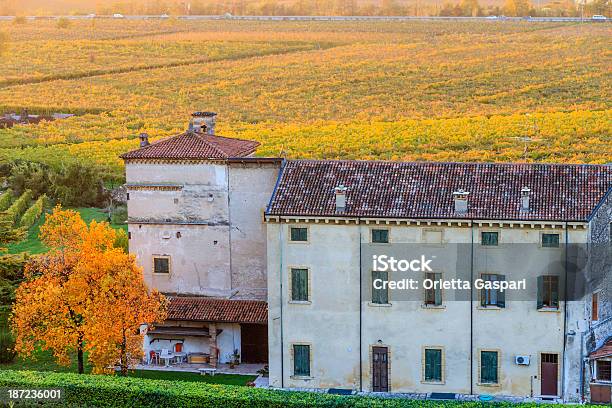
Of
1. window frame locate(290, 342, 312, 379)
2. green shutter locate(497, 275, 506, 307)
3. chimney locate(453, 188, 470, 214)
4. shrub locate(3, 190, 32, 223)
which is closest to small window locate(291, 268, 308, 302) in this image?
window frame locate(290, 342, 312, 379)

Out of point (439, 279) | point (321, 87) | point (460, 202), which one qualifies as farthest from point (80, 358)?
point (321, 87)

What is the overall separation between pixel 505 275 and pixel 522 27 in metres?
54.9

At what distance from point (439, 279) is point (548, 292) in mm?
3528

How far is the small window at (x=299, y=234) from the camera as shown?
39.9 meters

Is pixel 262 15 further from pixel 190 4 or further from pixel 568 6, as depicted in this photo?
pixel 568 6

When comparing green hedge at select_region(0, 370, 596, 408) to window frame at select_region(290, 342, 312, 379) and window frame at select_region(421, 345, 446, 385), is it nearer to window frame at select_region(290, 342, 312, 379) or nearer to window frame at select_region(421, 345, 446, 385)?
window frame at select_region(290, 342, 312, 379)

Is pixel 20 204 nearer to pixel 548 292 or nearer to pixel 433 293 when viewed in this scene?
pixel 433 293

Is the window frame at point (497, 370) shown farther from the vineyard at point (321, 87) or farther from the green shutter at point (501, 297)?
the vineyard at point (321, 87)

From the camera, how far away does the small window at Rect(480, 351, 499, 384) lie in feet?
127

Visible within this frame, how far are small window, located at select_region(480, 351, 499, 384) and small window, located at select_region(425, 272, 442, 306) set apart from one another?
7.24 feet

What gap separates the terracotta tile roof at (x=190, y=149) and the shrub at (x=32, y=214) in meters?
21.2

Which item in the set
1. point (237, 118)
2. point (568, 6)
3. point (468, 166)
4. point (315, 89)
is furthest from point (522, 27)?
point (468, 166)

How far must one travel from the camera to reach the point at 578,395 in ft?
125

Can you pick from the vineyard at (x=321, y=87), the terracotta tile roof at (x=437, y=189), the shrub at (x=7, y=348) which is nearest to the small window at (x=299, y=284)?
the terracotta tile roof at (x=437, y=189)
